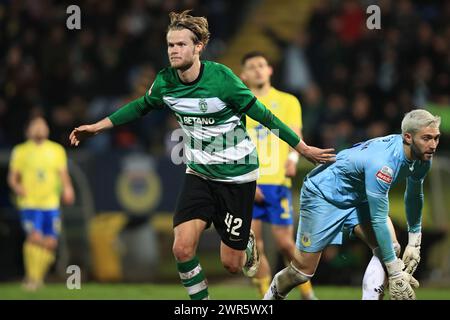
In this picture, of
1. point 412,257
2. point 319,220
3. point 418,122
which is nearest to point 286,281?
point 319,220

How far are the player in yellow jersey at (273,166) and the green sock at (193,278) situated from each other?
82.0 inches

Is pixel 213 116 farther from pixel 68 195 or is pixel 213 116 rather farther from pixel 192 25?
pixel 68 195

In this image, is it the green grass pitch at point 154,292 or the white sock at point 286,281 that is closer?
the white sock at point 286,281

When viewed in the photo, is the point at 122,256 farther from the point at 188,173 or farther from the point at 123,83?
the point at 188,173

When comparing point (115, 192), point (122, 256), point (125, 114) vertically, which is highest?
point (125, 114)

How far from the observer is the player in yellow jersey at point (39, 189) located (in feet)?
44.2

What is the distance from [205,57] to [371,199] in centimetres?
1007

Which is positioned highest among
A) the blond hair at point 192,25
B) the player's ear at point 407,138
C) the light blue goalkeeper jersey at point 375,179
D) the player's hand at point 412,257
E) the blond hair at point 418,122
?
the blond hair at point 192,25

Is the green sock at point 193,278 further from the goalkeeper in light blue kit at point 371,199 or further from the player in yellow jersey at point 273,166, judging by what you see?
the player in yellow jersey at point 273,166

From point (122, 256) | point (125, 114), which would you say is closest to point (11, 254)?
point (122, 256)

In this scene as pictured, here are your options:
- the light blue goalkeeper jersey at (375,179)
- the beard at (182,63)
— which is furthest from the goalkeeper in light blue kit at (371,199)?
the beard at (182,63)

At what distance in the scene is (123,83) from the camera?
17.2 meters
